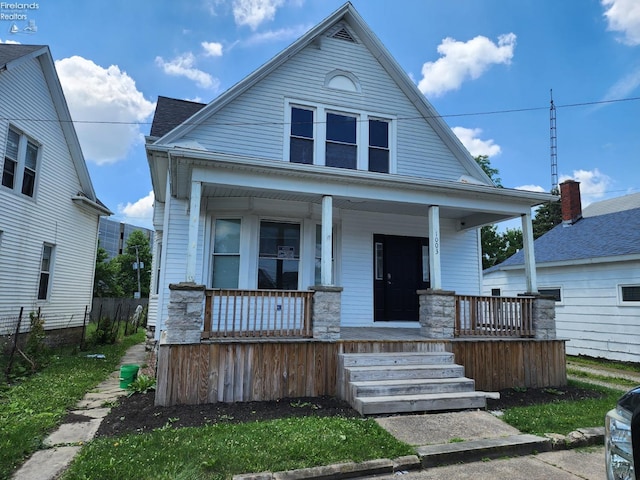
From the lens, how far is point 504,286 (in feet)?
45.4

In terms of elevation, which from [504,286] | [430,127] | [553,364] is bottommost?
[553,364]

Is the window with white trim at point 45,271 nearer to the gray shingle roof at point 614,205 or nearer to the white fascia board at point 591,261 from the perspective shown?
the white fascia board at point 591,261

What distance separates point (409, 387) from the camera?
17.5 feet

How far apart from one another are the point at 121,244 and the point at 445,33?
59845 mm

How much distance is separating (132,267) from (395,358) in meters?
31.5

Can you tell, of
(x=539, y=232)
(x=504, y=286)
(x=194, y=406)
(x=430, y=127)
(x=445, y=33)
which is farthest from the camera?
(x=539, y=232)

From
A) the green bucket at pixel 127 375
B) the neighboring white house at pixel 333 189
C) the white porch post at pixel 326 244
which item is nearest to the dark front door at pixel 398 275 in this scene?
the neighboring white house at pixel 333 189

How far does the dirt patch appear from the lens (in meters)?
4.67

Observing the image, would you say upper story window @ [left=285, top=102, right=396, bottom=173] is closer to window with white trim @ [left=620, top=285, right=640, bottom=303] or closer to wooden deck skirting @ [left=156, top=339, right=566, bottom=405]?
wooden deck skirting @ [left=156, top=339, right=566, bottom=405]

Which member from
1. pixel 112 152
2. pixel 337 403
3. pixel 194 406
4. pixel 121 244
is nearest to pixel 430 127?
pixel 337 403

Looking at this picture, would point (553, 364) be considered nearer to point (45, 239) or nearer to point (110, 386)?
point (110, 386)

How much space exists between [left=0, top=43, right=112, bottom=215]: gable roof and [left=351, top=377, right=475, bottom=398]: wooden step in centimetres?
994

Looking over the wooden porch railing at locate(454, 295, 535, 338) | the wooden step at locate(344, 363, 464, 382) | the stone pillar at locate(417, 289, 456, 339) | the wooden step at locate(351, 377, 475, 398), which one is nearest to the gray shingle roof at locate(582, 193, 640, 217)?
the wooden porch railing at locate(454, 295, 535, 338)

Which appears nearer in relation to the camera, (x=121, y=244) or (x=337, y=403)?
(x=337, y=403)
